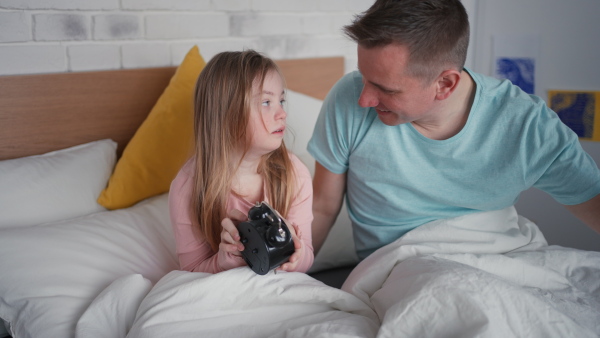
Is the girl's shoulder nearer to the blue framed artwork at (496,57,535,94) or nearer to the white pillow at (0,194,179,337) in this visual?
the white pillow at (0,194,179,337)

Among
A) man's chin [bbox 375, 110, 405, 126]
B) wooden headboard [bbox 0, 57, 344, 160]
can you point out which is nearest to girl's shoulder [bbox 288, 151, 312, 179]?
man's chin [bbox 375, 110, 405, 126]

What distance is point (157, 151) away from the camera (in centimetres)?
160

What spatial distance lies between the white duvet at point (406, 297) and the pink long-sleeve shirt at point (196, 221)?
4.1 inches

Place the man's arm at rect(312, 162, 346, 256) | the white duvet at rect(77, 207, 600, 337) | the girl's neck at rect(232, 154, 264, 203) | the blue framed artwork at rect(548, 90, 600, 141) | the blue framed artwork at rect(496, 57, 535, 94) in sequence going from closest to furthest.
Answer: the white duvet at rect(77, 207, 600, 337)
the girl's neck at rect(232, 154, 264, 203)
the man's arm at rect(312, 162, 346, 256)
the blue framed artwork at rect(548, 90, 600, 141)
the blue framed artwork at rect(496, 57, 535, 94)

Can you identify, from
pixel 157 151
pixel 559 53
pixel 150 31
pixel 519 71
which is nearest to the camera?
pixel 157 151

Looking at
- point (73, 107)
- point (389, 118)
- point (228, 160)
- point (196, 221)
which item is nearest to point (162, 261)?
point (196, 221)

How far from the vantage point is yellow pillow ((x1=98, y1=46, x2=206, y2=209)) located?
5.11 feet

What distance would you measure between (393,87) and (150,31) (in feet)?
2.99

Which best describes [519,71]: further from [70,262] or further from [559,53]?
[70,262]

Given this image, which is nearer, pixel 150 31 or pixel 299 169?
pixel 299 169

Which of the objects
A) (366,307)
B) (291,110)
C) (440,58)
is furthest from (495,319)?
(291,110)

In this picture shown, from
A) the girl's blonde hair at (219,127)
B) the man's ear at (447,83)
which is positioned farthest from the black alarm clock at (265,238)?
the man's ear at (447,83)

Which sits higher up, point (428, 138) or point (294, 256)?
point (428, 138)

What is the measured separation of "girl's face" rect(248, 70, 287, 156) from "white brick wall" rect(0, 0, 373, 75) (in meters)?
0.48
